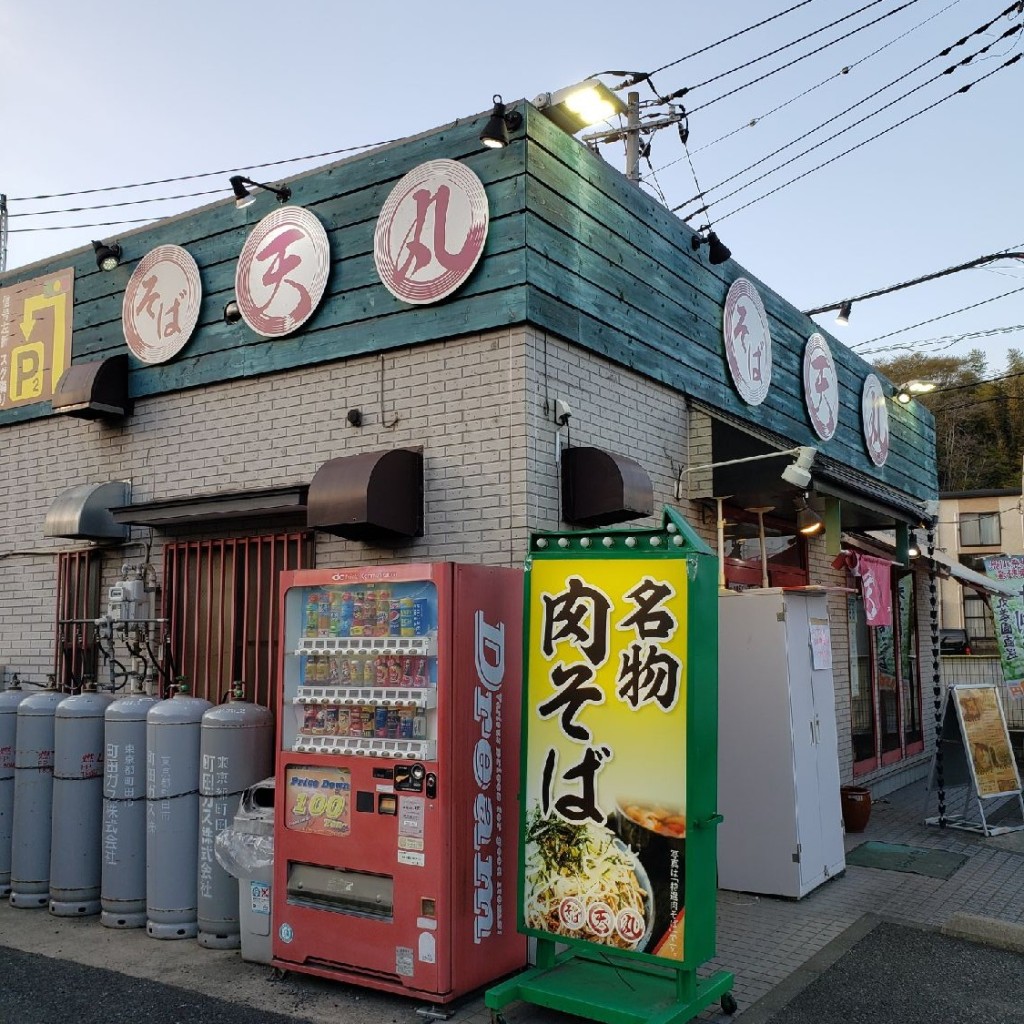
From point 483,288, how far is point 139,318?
3.75 metres

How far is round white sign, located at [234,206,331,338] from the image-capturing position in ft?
24.8


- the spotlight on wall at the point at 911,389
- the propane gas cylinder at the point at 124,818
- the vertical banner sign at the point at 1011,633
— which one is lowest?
the propane gas cylinder at the point at 124,818

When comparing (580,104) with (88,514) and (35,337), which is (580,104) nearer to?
(88,514)

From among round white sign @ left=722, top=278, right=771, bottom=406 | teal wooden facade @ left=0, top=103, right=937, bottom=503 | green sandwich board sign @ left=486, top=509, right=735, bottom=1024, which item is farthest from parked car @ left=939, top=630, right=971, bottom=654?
green sandwich board sign @ left=486, top=509, right=735, bottom=1024

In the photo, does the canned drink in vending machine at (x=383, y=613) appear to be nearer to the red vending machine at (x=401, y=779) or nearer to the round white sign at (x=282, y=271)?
the red vending machine at (x=401, y=779)

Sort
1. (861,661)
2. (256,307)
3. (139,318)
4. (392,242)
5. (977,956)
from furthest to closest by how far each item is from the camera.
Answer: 1. (861,661)
2. (139,318)
3. (256,307)
4. (392,242)
5. (977,956)

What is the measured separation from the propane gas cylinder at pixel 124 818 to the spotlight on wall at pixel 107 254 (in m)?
4.38

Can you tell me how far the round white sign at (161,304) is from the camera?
27.3 ft

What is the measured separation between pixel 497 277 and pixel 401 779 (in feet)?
11.2

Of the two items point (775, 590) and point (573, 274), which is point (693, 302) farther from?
point (775, 590)

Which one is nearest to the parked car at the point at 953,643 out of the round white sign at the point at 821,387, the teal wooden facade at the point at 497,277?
the round white sign at the point at 821,387

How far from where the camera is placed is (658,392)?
813 cm

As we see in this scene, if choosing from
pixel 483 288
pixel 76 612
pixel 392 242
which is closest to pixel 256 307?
pixel 392 242

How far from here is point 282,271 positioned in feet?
25.6
